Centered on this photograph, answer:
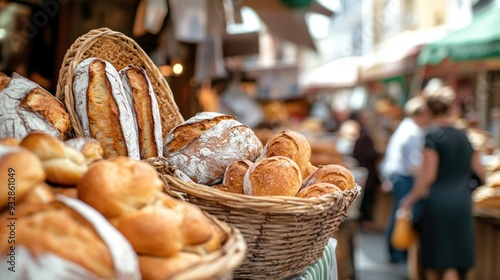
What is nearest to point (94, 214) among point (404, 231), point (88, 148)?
point (88, 148)

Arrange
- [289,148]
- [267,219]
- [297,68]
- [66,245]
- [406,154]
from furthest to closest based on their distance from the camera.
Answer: [297,68], [406,154], [289,148], [267,219], [66,245]

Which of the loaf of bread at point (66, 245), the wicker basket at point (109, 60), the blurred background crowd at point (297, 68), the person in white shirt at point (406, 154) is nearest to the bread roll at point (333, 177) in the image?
the wicker basket at point (109, 60)

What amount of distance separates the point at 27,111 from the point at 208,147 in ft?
1.86

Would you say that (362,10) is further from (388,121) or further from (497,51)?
(497,51)

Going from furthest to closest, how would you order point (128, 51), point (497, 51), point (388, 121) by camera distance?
1. point (388, 121)
2. point (497, 51)
3. point (128, 51)

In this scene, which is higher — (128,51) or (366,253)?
(128,51)

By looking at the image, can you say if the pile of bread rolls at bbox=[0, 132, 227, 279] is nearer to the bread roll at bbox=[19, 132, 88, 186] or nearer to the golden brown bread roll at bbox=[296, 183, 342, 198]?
the bread roll at bbox=[19, 132, 88, 186]

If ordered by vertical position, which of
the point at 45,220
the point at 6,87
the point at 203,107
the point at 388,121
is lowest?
the point at 388,121

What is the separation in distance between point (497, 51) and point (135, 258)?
14.8ft

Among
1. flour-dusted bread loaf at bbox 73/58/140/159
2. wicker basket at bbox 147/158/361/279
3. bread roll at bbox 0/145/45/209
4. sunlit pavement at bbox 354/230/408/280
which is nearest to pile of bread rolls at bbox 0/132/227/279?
bread roll at bbox 0/145/45/209

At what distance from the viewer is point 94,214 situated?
842 mm

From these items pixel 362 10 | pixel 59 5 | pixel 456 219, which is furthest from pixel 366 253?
pixel 362 10

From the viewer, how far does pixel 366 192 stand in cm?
820

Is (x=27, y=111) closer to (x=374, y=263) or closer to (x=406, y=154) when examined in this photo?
(x=406, y=154)
